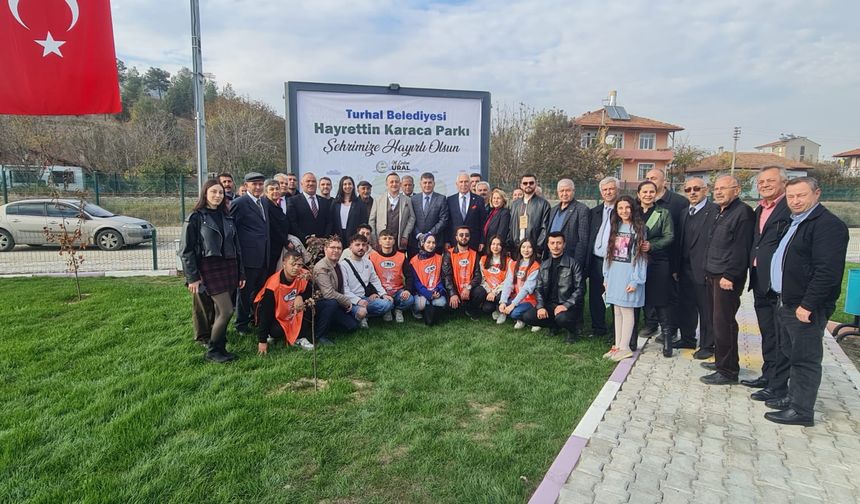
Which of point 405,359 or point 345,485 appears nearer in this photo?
point 345,485

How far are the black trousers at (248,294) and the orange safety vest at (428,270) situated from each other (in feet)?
6.13

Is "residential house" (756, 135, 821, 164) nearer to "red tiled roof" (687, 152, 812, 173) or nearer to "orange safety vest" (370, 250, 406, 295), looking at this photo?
"red tiled roof" (687, 152, 812, 173)

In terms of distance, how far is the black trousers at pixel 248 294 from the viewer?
523 cm

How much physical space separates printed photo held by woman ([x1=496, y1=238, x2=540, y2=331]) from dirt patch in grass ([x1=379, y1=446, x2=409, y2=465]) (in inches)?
115

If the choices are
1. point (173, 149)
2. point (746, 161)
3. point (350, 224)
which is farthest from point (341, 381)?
point (746, 161)

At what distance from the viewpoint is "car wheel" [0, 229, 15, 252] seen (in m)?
12.4

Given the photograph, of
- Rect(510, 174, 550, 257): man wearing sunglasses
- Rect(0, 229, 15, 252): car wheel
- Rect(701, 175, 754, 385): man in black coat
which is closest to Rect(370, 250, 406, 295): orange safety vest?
Rect(510, 174, 550, 257): man wearing sunglasses

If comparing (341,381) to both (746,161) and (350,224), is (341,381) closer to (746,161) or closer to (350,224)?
(350,224)

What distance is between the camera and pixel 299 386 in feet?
13.4

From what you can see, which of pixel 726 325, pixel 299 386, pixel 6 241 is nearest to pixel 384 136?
pixel 299 386

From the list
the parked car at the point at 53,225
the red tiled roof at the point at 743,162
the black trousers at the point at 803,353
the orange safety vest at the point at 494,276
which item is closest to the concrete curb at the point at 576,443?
the black trousers at the point at 803,353

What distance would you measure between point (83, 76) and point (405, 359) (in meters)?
5.73

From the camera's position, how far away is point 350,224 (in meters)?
6.29

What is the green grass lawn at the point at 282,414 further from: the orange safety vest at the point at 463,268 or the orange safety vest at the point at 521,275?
the orange safety vest at the point at 463,268
